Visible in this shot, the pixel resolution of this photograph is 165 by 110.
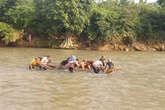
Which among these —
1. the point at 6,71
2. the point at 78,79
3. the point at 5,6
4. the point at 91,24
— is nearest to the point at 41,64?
the point at 6,71

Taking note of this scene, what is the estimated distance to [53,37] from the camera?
32.7 metres

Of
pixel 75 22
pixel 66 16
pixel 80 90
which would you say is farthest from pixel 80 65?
pixel 75 22

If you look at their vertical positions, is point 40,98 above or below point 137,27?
below

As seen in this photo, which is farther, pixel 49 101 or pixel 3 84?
pixel 3 84

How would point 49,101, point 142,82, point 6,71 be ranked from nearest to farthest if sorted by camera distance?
point 49,101, point 142,82, point 6,71

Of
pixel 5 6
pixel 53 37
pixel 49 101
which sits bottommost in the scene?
pixel 49 101

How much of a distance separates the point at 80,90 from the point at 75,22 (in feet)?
62.7

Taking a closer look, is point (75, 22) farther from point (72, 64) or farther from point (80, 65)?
point (72, 64)

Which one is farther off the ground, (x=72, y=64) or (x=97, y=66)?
(x=72, y=64)

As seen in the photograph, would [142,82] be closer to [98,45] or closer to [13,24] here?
[98,45]

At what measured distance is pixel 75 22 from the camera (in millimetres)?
29406

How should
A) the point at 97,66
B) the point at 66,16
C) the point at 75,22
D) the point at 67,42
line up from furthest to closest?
1. the point at 67,42
2. the point at 75,22
3. the point at 66,16
4. the point at 97,66

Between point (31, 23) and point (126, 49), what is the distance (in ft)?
42.2

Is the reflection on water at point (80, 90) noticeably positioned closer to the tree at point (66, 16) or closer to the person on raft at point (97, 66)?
the person on raft at point (97, 66)
